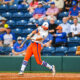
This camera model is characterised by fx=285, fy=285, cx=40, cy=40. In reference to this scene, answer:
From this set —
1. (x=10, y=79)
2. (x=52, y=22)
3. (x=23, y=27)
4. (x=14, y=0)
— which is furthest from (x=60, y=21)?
(x=10, y=79)

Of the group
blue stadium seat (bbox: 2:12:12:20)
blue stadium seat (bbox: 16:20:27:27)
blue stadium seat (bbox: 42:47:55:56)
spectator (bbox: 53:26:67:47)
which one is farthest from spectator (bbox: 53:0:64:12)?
blue stadium seat (bbox: 42:47:55:56)

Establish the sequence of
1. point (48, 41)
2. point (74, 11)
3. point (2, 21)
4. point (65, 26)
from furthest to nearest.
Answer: point (2, 21) → point (74, 11) → point (65, 26) → point (48, 41)

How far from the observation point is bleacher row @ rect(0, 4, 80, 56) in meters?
10.6

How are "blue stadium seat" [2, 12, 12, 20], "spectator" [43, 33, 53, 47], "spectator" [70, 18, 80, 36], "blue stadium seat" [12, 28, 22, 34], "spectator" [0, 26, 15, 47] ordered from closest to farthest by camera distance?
"spectator" [43, 33, 53, 47] → "spectator" [70, 18, 80, 36] → "spectator" [0, 26, 15, 47] → "blue stadium seat" [12, 28, 22, 34] → "blue stadium seat" [2, 12, 12, 20]

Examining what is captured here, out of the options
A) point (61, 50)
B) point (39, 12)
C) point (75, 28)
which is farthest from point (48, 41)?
point (39, 12)

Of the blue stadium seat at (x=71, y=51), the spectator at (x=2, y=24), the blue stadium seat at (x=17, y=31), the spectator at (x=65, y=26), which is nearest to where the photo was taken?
the blue stadium seat at (x=71, y=51)

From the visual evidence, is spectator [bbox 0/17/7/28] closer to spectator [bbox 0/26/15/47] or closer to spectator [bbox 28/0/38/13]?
spectator [bbox 0/26/15/47]

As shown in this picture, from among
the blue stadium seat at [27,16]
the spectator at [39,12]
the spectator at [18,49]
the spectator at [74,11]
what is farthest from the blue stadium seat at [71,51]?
the blue stadium seat at [27,16]

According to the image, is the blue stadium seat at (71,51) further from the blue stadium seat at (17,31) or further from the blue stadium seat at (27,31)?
the blue stadium seat at (17,31)

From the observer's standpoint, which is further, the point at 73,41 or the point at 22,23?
the point at 22,23

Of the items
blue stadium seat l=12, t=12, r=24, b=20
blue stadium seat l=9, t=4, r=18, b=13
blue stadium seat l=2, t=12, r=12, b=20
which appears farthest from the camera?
blue stadium seat l=9, t=4, r=18, b=13

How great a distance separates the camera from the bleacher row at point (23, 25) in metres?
10.6

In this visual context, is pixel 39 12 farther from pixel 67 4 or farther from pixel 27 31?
pixel 67 4

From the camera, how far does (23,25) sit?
39.5 ft
